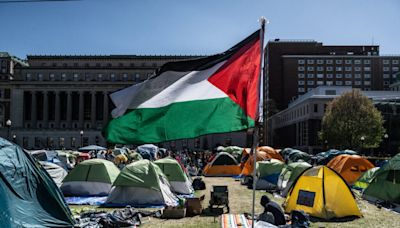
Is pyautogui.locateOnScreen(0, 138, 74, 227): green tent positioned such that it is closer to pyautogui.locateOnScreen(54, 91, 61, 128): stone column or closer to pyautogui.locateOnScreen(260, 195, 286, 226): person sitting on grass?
pyautogui.locateOnScreen(260, 195, 286, 226): person sitting on grass

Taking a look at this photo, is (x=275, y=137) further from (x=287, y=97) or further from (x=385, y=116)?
(x=385, y=116)

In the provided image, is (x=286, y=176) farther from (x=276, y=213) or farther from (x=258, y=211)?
(x=276, y=213)

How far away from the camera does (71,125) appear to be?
371ft

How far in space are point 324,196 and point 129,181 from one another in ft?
23.1

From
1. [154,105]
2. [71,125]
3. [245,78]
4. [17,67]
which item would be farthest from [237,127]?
[17,67]

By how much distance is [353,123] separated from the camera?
176 ft

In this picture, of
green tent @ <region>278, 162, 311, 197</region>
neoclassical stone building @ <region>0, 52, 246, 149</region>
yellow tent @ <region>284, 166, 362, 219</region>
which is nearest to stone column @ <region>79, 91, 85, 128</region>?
neoclassical stone building @ <region>0, 52, 246, 149</region>

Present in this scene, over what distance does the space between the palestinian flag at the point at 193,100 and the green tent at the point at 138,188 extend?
905 cm

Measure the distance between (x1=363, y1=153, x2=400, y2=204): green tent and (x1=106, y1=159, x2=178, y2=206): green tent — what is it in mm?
8420

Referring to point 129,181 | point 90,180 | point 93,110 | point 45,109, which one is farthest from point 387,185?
point 45,109

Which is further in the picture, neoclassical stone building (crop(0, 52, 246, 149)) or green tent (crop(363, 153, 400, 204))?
neoclassical stone building (crop(0, 52, 246, 149))

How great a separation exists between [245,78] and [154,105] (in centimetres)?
160

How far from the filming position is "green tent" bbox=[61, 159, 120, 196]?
1847 cm

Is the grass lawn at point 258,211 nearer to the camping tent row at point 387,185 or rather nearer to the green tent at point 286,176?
the camping tent row at point 387,185
